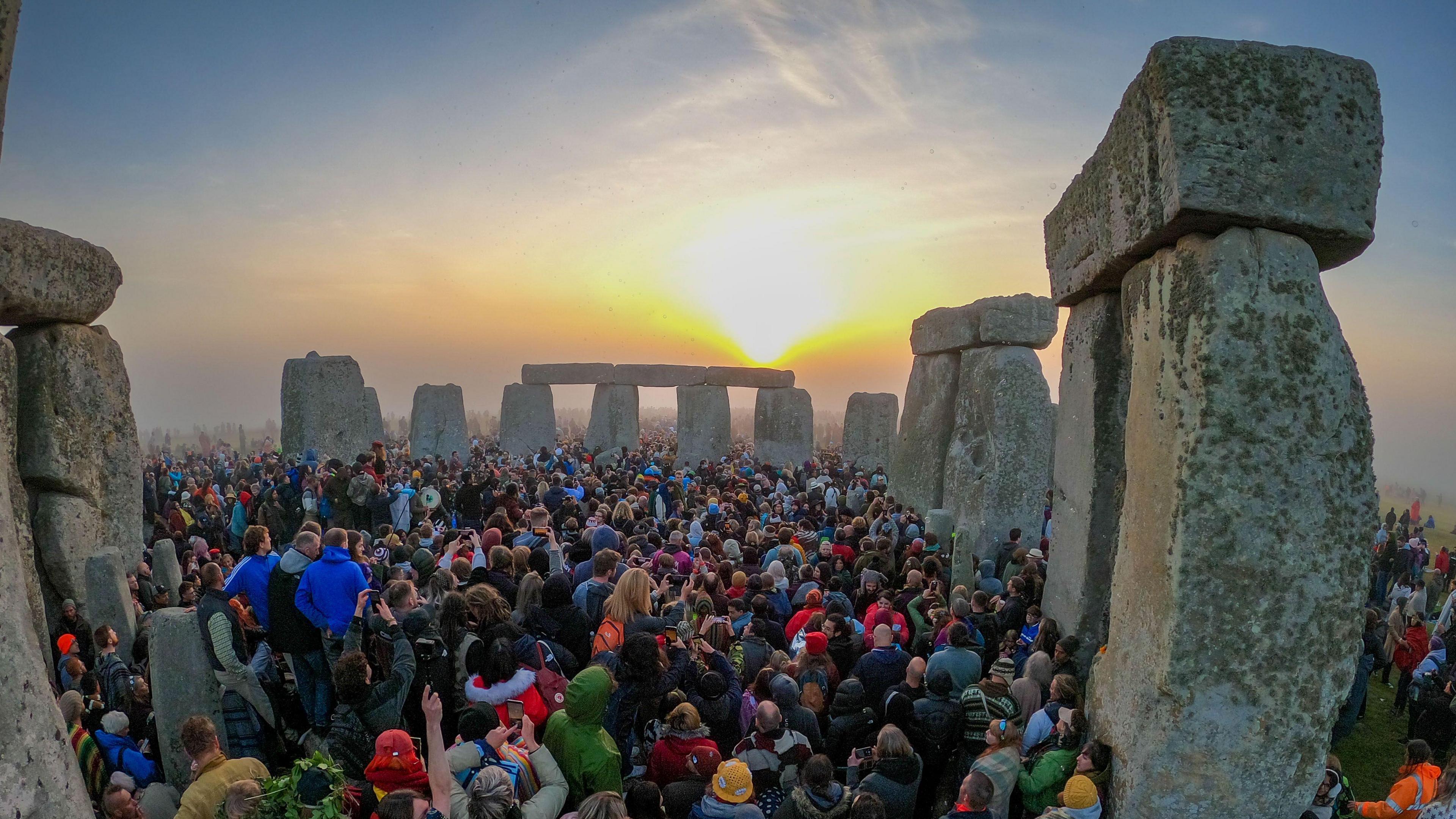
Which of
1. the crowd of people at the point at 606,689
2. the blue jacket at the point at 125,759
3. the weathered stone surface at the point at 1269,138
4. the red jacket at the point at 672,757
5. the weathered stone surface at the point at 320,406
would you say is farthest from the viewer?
the weathered stone surface at the point at 320,406

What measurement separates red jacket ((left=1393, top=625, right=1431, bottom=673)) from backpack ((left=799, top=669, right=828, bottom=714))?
236 inches

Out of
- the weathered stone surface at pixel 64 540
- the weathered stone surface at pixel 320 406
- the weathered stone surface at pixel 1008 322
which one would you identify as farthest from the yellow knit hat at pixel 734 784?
the weathered stone surface at pixel 320 406

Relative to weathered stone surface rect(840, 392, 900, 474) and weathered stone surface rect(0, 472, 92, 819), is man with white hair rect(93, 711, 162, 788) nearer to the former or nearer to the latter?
weathered stone surface rect(0, 472, 92, 819)

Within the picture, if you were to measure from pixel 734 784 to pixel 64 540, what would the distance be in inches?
245

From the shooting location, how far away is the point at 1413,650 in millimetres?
7570

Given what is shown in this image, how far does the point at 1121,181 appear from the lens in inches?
181

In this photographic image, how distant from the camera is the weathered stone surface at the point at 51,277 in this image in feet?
21.2

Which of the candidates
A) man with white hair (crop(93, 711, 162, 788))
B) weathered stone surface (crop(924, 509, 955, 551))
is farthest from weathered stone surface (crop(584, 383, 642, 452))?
man with white hair (crop(93, 711, 162, 788))

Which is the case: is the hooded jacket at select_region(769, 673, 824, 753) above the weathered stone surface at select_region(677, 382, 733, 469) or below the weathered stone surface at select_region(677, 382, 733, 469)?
below

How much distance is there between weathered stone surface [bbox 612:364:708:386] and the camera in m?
25.8

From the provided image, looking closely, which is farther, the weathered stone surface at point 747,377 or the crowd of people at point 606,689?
the weathered stone surface at point 747,377

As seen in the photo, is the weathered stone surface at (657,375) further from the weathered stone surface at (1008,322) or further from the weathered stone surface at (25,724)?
the weathered stone surface at (25,724)

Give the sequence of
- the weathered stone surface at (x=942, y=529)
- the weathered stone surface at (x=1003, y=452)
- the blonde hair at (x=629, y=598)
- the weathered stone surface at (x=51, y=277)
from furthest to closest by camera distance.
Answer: the weathered stone surface at (x=1003, y=452), the weathered stone surface at (x=942, y=529), the weathered stone surface at (x=51, y=277), the blonde hair at (x=629, y=598)

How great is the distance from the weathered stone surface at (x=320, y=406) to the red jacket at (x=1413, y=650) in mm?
16042
